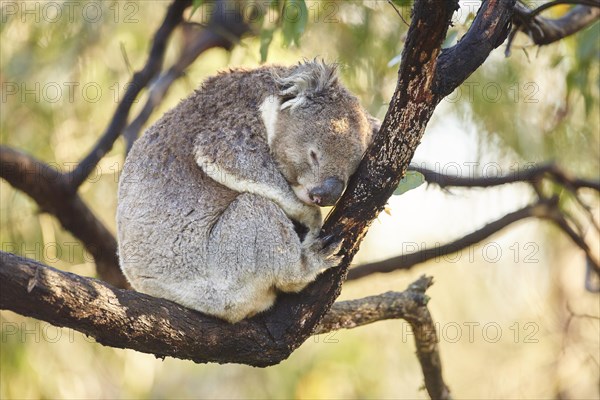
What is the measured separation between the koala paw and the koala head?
24 centimetres

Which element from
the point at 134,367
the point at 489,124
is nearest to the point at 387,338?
the point at 134,367

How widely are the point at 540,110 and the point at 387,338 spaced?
13.1 ft

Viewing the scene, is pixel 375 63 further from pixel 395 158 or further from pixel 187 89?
pixel 395 158

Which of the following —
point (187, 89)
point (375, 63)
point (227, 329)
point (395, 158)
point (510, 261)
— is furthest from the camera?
point (510, 261)

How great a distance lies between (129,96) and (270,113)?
8.24 feet

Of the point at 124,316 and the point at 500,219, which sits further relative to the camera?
the point at 500,219

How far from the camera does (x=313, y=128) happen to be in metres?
3.71

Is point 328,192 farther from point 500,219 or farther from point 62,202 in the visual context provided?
point 62,202

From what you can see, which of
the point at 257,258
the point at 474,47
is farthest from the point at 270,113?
the point at 474,47

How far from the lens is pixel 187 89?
7852mm

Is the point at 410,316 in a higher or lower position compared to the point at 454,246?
lower

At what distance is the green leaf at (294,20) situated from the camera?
4742 mm

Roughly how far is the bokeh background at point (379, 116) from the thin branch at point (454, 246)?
0.60 metres

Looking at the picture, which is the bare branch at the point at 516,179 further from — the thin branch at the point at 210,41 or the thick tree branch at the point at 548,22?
the thin branch at the point at 210,41
